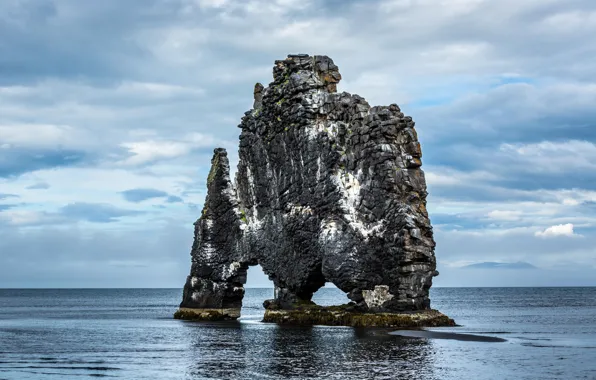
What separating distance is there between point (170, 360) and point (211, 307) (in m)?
44.1

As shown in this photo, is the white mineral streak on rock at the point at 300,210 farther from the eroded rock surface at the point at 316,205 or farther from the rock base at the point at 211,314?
the rock base at the point at 211,314

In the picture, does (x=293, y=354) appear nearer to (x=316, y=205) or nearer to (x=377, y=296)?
(x=377, y=296)

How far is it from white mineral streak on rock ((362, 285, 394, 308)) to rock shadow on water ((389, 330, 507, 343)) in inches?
234

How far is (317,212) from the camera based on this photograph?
80562mm

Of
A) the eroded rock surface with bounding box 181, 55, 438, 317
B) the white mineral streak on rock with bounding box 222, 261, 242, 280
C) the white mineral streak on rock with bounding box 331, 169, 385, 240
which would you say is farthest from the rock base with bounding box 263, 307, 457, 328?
the white mineral streak on rock with bounding box 222, 261, 242, 280

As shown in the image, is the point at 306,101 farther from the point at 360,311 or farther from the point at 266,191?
the point at 360,311

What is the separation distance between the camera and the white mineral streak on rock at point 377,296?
72.8m

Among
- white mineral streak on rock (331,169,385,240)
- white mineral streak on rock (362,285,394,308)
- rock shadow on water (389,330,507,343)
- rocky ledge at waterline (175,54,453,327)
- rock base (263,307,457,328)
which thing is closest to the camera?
rock shadow on water (389,330,507,343)

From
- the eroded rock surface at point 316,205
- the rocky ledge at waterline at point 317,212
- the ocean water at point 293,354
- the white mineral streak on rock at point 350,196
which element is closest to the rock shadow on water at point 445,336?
the ocean water at point 293,354

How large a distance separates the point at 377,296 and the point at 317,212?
451 inches

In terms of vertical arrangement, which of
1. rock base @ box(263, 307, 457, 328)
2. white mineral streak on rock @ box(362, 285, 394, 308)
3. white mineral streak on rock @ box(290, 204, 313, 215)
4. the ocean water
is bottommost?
the ocean water

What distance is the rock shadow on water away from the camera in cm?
6303

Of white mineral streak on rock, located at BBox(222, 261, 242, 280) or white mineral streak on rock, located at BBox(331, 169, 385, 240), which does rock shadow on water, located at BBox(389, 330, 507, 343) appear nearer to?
white mineral streak on rock, located at BBox(331, 169, 385, 240)

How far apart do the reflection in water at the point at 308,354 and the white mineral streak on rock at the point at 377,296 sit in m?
3.55
